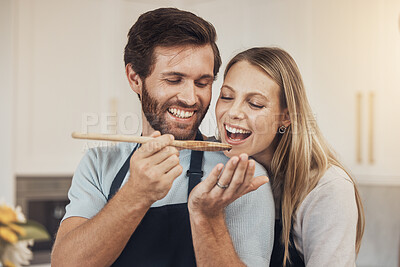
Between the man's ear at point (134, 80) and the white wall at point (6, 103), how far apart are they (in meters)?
1.12

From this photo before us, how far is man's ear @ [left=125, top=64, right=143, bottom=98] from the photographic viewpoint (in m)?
0.78

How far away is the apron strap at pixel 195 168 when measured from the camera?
0.76 m

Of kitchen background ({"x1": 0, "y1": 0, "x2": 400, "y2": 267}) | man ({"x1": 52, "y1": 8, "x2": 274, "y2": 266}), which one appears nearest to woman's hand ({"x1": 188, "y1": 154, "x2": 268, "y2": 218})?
man ({"x1": 52, "y1": 8, "x2": 274, "y2": 266})

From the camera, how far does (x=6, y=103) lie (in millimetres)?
1760

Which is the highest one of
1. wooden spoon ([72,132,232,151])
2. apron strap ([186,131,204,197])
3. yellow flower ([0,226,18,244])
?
wooden spoon ([72,132,232,151])

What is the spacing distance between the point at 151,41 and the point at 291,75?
0.22 metres

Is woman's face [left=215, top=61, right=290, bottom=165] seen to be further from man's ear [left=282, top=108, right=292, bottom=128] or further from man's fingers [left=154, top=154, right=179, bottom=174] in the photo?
man's fingers [left=154, top=154, right=179, bottom=174]

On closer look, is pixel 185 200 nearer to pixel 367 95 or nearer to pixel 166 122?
pixel 166 122

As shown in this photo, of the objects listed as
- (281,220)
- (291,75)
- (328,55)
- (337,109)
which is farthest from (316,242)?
(337,109)

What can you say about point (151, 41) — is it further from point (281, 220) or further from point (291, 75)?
point (281, 220)

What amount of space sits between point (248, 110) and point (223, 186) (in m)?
0.15

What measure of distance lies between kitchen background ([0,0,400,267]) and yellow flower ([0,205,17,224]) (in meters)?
0.74

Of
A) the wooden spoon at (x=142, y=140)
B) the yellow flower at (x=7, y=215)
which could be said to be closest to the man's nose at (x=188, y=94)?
the wooden spoon at (x=142, y=140)

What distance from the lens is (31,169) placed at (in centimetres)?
184
